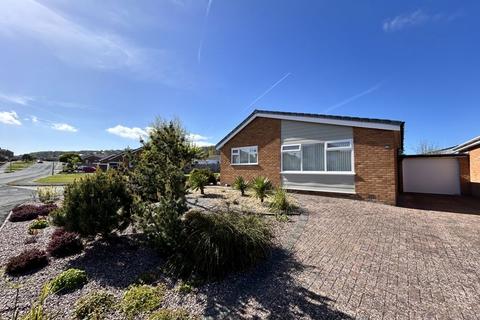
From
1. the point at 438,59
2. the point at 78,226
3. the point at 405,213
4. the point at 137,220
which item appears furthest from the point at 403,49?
the point at 78,226

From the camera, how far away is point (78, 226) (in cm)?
494

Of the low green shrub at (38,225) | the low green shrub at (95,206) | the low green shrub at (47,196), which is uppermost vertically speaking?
the low green shrub at (95,206)

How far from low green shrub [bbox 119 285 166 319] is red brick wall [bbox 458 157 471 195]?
61.8 feet

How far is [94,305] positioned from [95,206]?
236 centimetres

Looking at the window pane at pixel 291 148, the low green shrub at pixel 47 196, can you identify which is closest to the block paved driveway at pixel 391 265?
the window pane at pixel 291 148

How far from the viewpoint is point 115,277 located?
13.4 feet

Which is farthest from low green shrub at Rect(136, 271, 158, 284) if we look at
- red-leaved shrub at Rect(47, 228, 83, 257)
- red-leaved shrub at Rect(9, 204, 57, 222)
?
red-leaved shrub at Rect(9, 204, 57, 222)

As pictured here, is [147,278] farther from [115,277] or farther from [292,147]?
[292,147]

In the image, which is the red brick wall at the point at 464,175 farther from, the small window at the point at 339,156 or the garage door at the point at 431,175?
the small window at the point at 339,156

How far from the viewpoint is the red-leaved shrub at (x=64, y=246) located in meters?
4.95

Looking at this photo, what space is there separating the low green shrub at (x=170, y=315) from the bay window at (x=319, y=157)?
34.3ft

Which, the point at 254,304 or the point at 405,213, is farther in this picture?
the point at 405,213

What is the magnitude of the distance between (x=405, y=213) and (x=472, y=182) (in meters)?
9.30

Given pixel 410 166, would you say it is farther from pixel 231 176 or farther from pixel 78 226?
pixel 78 226
